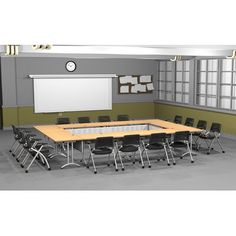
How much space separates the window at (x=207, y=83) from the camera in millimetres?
12039

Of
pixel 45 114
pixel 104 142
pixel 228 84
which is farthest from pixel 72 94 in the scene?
pixel 104 142

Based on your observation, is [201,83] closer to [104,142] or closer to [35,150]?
[104,142]

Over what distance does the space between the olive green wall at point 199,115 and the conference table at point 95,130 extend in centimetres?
248

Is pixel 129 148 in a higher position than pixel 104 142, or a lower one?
lower

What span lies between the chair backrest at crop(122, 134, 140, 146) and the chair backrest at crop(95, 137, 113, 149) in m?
0.33

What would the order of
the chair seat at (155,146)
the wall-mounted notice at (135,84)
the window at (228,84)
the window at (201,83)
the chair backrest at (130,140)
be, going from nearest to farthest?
1. the chair backrest at (130,140)
2. the chair seat at (155,146)
3. the window at (228,84)
4. the window at (201,83)
5. the wall-mounted notice at (135,84)

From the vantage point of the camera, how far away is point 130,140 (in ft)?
25.2

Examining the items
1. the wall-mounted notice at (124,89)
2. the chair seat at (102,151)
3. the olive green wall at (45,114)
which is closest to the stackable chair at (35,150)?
the chair seat at (102,151)

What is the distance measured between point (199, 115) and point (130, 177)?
6098mm

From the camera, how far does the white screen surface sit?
43.9 ft

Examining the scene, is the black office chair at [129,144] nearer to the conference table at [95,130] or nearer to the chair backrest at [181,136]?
the conference table at [95,130]

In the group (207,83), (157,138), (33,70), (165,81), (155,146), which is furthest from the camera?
(165,81)
